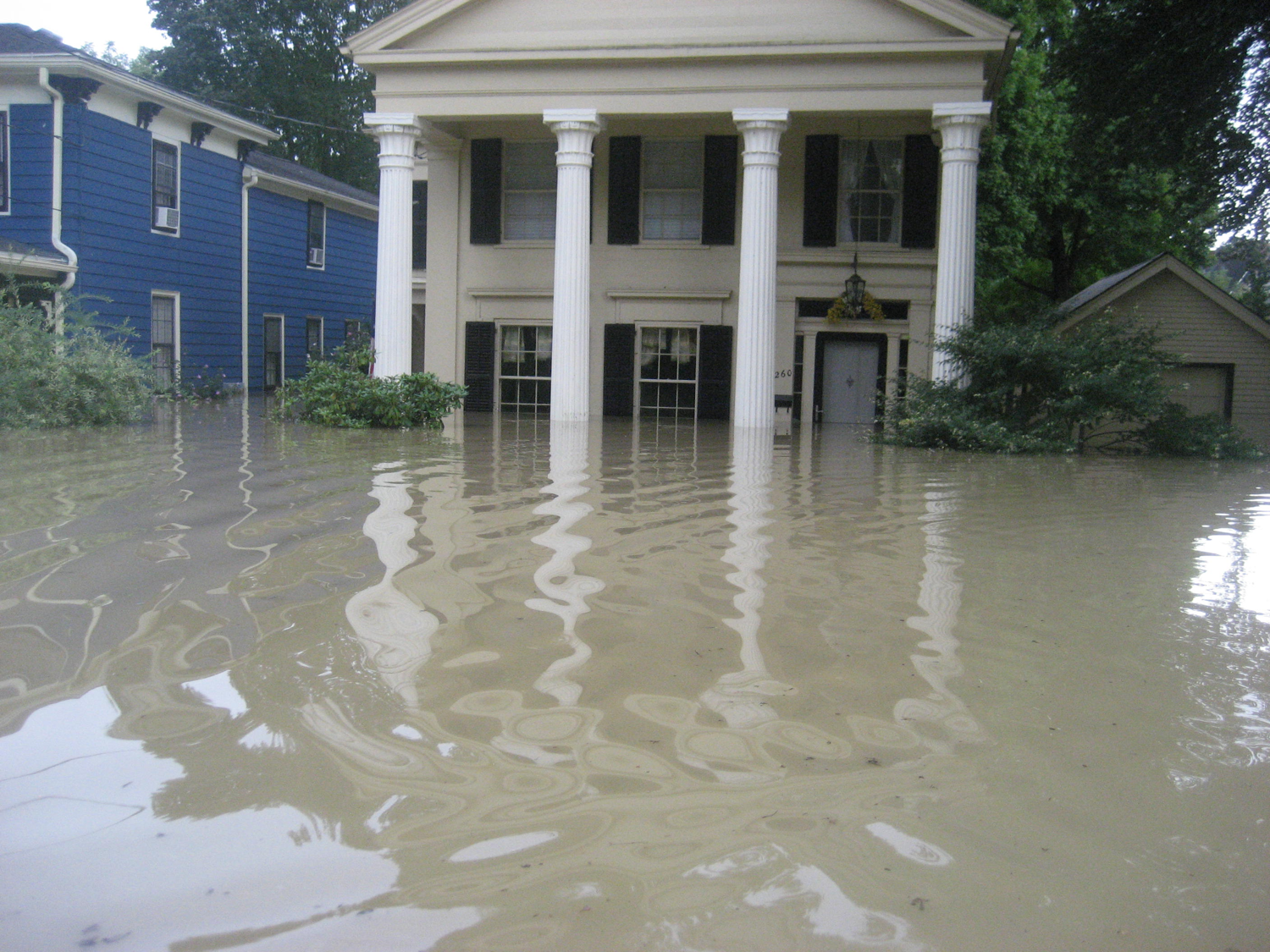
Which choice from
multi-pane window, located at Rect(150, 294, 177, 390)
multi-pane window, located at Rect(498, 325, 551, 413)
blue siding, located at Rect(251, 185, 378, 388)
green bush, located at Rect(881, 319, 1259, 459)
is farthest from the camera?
blue siding, located at Rect(251, 185, 378, 388)

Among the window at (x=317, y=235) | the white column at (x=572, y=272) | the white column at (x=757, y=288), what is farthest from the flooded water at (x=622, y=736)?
the window at (x=317, y=235)

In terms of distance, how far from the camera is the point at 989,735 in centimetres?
417

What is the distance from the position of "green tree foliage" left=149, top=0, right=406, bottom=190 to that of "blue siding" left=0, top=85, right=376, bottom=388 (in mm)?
10605

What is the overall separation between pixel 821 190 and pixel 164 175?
13605mm

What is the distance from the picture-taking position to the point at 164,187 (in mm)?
25062

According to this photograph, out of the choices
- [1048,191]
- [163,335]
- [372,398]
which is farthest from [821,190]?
[163,335]

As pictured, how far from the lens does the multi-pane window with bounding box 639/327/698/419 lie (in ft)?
76.2

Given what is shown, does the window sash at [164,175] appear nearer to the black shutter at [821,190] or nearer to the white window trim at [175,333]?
the white window trim at [175,333]

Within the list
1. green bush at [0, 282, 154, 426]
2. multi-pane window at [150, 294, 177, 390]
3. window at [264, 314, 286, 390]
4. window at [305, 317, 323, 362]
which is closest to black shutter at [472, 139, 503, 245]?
multi-pane window at [150, 294, 177, 390]

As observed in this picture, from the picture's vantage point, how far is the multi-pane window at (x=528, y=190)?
77.4ft

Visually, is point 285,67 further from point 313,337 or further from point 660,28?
point 660,28

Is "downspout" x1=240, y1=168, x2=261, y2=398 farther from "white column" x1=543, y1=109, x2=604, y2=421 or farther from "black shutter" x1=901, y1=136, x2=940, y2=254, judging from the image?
"black shutter" x1=901, y1=136, x2=940, y2=254

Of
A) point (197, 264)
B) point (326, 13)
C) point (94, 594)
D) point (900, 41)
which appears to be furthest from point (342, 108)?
point (94, 594)

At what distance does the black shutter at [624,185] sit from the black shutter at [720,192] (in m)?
1.36
